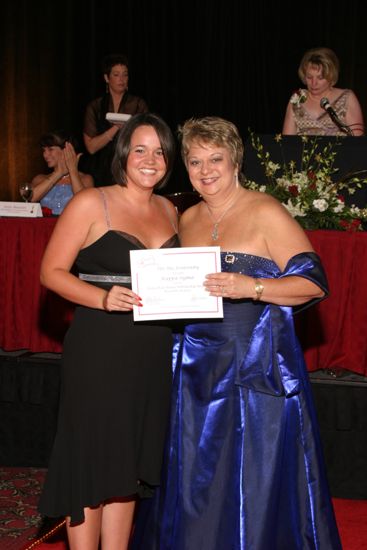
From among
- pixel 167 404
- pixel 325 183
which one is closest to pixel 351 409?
pixel 325 183

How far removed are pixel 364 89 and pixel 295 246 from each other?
5152 millimetres

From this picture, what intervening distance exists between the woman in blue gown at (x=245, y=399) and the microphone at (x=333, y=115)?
1.90 m

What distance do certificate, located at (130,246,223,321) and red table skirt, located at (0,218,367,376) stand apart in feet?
6.08

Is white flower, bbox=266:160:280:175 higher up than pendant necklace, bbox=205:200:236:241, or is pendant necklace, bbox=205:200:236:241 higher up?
white flower, bbox=266:160:280:175

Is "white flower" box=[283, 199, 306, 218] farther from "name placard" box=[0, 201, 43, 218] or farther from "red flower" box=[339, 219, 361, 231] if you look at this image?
"name placard" box=[0, 201, 43, 218]

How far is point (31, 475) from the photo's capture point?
4.79m

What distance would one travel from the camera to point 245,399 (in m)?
3.03

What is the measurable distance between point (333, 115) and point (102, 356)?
99.1 inches

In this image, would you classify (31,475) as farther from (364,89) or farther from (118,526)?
(364,89)

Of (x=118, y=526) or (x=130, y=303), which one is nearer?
(x=130, y=303)

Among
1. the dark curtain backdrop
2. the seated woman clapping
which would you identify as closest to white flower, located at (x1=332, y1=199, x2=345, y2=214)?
the seated woman clapping

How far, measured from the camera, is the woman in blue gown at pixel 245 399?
2.99 m

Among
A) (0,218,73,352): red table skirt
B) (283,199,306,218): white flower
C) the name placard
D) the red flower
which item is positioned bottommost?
(0,218,73,352): red table skirt

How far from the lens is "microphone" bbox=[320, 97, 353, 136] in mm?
4809
